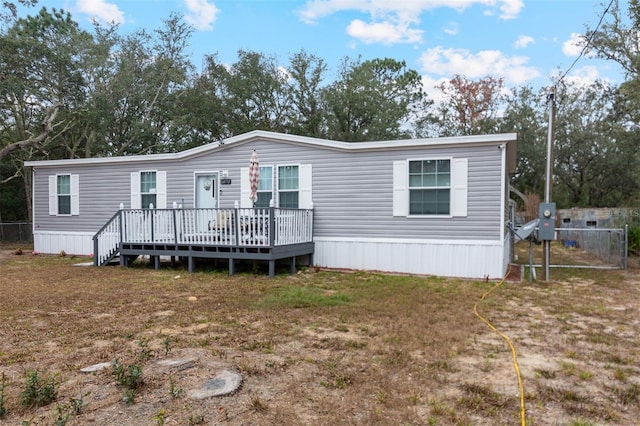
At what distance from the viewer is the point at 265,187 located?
10.2m

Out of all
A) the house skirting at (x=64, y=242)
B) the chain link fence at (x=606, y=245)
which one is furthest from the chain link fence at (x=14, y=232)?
the chain link fence at (x=606, y=245)

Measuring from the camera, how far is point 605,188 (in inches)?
918

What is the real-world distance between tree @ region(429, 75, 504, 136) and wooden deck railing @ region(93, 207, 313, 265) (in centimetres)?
1779

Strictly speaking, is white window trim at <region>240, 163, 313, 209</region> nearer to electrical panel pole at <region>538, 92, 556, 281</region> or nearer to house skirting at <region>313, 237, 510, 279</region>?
house skirting at <region>313, 237, 510, 279</region>

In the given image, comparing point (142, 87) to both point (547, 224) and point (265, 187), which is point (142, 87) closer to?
point (265, 187)

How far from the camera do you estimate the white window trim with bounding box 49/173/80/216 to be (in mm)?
12289

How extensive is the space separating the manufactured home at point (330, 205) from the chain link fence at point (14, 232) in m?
9.25

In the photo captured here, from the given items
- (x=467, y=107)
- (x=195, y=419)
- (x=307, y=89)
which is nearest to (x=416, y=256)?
(x=195, y=419)

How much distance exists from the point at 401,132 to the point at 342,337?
19283 mm

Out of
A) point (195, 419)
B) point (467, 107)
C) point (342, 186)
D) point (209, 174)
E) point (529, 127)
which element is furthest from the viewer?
point (467, 107)

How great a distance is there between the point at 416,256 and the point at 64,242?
33.4 ft

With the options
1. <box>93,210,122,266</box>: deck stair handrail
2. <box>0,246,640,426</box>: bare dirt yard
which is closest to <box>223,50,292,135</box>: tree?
<box>93,210,122,266</box>: deck stair handrail

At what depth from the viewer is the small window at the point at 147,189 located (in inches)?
449

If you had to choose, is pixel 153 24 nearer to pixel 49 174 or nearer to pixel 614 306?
pixel 49 174
